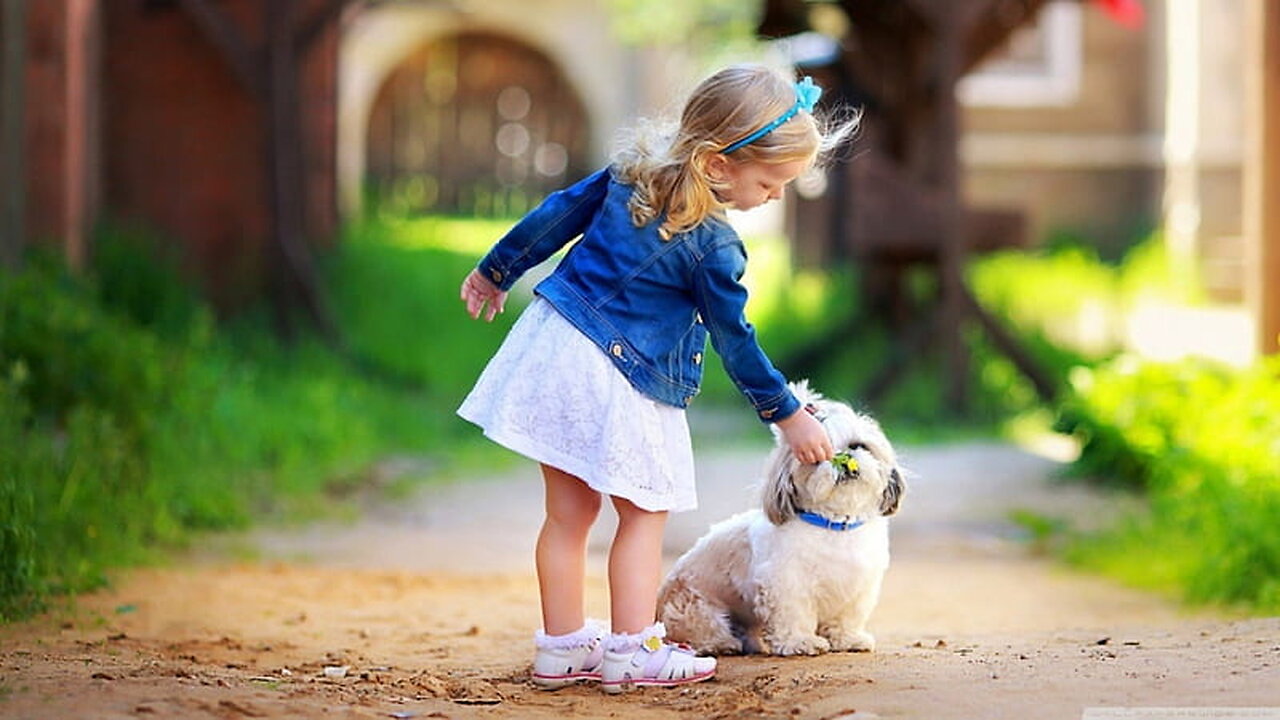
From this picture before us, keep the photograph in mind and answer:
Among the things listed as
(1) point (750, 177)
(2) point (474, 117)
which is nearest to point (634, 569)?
(1) point (750, 177)

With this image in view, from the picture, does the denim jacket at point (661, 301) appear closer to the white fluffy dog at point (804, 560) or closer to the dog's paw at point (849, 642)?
the white fluffy dog at point (804, 560)

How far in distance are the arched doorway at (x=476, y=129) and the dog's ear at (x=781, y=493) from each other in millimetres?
22207

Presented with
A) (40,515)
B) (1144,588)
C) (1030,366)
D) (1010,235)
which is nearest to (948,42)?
(1010,235)

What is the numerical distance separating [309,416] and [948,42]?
4588 millimetres

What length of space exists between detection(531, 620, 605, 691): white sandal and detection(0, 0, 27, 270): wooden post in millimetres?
5698

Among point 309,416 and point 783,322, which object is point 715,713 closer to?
point 309,416

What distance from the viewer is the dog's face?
15.0 ft

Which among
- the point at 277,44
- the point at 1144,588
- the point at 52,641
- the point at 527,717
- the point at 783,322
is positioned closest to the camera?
the point at 527,717

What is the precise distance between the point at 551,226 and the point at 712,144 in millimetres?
495

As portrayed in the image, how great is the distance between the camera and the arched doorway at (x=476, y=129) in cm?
2681

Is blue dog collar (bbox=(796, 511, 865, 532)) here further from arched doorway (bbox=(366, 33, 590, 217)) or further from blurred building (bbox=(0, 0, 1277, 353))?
arched doorway (bbox=(366, 33, 590, 217))

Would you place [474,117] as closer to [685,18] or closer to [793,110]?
[685,18]

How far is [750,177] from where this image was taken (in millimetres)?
4543

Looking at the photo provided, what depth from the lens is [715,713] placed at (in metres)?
4.12
